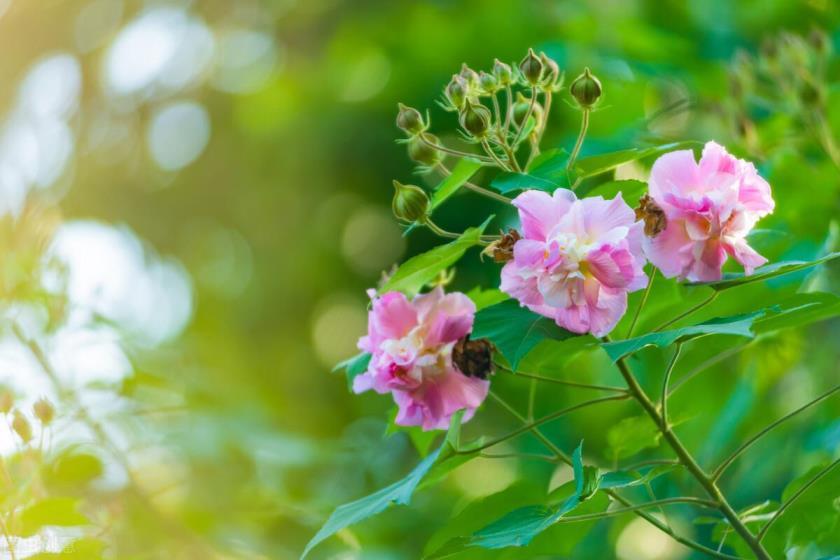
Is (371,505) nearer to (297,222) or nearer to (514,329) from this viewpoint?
(514,329)

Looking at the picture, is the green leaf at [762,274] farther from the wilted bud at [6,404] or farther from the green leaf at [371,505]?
the wilted bud at [6,404]

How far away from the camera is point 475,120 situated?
2.28 feet

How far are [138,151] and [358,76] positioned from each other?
2.46 ft

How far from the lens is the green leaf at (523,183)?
2.22 ft

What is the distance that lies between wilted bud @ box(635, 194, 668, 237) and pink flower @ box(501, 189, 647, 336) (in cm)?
1

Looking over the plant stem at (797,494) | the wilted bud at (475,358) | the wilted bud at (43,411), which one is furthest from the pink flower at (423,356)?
the wilted bud at (43,411)

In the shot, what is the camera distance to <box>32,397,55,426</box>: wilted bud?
2.93 feet

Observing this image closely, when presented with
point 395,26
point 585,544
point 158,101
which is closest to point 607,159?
point 585,544

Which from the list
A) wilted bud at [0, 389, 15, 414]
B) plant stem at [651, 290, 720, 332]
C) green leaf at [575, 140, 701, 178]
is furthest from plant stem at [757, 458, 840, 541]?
wilted bud at [0, 389, 15, 414]

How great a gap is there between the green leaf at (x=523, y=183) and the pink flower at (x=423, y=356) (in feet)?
0.28

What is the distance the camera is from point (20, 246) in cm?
132

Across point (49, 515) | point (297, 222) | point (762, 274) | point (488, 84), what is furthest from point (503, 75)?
point (297, 222)

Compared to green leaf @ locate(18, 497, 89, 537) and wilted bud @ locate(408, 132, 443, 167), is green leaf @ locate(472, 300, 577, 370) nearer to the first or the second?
wilted bud @ locate(408, 132, 443, 167)

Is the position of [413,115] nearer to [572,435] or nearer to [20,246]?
[20,246]
